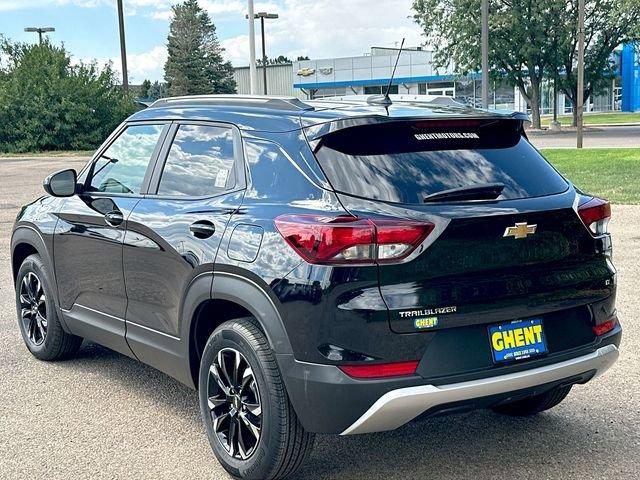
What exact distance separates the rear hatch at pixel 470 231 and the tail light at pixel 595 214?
0.05 meters

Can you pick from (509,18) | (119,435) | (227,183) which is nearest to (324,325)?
(227,183)

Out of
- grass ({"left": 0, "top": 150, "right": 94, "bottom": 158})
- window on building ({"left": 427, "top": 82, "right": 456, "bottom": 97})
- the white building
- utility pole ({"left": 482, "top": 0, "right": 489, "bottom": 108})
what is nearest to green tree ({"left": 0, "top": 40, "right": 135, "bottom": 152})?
grass ({"left": 0, "top": 150, "right": 94, "bottom": 158})

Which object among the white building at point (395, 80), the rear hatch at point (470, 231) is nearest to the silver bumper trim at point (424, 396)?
the rear hatch at point (470, 231)

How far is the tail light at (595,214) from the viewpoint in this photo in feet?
12.4

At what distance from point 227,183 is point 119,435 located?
1550mm

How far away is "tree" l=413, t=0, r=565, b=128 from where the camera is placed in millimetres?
41969

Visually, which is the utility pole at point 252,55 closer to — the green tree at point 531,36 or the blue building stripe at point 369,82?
the green tree at point 531,36

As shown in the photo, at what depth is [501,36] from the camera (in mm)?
42688

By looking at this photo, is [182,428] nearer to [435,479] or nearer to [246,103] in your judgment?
[435,479]

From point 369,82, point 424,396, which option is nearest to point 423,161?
point 424,396

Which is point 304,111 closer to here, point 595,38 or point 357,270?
point 357,270

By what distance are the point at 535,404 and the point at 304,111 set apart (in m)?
2.08

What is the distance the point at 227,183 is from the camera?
393 centimetres

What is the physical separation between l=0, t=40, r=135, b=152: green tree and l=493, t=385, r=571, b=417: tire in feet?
104
